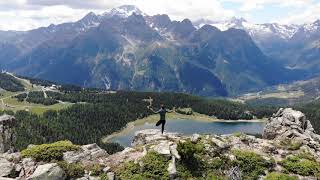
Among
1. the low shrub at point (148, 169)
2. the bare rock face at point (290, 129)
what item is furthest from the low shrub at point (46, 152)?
the bare rock face at point (290, 129)

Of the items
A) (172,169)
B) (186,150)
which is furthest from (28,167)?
(186,150)

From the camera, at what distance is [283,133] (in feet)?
259

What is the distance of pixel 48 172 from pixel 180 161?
14.8 metres

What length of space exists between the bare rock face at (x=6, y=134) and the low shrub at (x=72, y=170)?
17.5 m

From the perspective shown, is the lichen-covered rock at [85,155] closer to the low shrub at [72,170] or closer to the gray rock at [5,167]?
the low shrub at [72,170]

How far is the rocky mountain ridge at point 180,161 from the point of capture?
55406mm

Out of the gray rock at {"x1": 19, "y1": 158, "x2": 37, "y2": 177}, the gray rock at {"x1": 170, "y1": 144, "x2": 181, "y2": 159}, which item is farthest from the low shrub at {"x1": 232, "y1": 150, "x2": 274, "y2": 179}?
the gray rock at {"x1": 19, "y1": 158, "x2": 37, "y2": 177}

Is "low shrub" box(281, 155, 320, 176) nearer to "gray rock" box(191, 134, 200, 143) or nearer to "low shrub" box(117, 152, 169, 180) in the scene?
"gray rock" box(191, 134, 200, 143)

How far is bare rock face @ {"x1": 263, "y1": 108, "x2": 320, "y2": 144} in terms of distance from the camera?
7654 centimetres

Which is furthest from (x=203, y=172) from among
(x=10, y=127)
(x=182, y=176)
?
(x=10, y=127)

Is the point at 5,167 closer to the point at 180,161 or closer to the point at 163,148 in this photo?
the point at 163,148

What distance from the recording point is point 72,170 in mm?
54625

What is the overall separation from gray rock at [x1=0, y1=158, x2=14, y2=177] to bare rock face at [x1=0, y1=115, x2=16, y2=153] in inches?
529

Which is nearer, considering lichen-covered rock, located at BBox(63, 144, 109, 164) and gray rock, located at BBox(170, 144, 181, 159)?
gray rock, located at BBox(170, 144, 181, 159)
